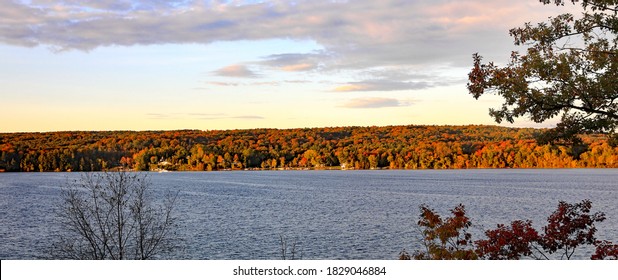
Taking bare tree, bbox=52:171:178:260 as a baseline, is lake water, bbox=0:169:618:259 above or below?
below

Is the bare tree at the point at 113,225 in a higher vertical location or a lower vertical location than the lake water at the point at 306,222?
higher

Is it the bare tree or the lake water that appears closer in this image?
the bare tree

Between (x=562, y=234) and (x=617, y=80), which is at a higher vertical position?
(x=617, y=80)

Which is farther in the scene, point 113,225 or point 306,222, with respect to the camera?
point 306,222

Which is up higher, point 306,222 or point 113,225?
point 113,225

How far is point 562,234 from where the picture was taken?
16.0 m

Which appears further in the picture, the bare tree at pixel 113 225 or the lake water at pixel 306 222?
the lake water at pixel 306 222
